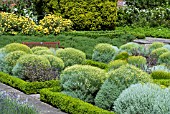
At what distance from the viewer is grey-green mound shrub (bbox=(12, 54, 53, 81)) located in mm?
7691

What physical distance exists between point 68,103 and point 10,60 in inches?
111

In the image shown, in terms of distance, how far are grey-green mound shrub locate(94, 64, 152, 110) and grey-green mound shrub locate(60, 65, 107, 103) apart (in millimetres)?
352

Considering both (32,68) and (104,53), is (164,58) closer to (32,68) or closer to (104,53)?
(104,53)

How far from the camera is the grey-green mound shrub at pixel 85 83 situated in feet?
20.7

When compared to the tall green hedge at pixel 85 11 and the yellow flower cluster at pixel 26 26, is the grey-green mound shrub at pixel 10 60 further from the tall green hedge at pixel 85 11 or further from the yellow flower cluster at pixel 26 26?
the tall green hedge at pixel 85 11

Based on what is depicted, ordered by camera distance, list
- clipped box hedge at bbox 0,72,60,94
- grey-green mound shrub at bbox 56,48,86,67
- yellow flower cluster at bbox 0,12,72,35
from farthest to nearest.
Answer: yellow flower cluster at bbox 0,12,72,35 → grey-green mound shrub at bbox 56,48,86,67 → clipped box hedge at bbox 0,72,60,94

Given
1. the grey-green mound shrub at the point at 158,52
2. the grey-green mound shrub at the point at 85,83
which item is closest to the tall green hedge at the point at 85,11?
the grey-green mound shrub at the point at 158,52

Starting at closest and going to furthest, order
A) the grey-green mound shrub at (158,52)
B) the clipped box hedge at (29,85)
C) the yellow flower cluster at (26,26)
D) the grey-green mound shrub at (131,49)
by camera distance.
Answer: the clipped box hedge at (29,85) → the grey-green mound shrub at (158,52) → the grey-green mound shrub at (131,49) → the yellow flower cluster at (26,26)

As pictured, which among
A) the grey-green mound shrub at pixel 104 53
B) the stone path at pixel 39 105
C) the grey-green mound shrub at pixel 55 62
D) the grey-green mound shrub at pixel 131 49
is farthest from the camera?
the grey-green mound shrub at pixel 131 49

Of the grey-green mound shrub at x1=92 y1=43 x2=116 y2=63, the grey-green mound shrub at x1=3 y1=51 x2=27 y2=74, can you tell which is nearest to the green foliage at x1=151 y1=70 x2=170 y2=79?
the grey-green mound shrub at x1=3 y1=51 x2=27 y2=74

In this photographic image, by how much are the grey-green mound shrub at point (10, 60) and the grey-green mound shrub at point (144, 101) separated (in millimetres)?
3550

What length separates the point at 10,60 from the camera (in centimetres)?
844

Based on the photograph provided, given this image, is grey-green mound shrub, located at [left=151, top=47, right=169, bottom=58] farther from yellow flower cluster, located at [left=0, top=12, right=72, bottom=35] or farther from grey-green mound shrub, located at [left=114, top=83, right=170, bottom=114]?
yellow flower cluster, located at [left=0, top=12, right=72, bottom=35]

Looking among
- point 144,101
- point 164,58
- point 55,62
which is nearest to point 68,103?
point 144,101
